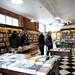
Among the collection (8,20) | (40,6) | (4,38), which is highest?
(40,6)

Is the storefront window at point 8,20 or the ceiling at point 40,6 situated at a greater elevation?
the ceiling at point 40,6

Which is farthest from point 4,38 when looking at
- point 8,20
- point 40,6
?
point 40,6

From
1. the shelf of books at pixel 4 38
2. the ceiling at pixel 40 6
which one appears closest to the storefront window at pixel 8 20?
the shelf of books at pixel 4 38

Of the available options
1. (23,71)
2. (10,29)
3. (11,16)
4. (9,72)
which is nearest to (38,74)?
(23,71)

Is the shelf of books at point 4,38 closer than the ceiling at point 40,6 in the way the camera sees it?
No

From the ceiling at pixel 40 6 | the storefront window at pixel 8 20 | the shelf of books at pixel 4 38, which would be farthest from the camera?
the storefront window at pixel 8 20

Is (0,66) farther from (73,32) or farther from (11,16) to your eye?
(73,32)

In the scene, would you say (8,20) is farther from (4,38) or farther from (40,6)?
(40,6)

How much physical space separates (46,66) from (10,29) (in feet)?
25.4

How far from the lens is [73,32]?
61.7 ft

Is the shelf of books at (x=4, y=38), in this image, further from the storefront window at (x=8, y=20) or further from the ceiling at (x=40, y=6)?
the ceiling at (x=40, y=6)

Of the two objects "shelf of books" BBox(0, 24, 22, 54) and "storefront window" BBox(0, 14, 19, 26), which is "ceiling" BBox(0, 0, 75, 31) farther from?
"shelf of books" BBox(0, 24, 22, 54)

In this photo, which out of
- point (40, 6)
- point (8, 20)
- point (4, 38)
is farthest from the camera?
point (8, 20)

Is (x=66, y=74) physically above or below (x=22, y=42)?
below
